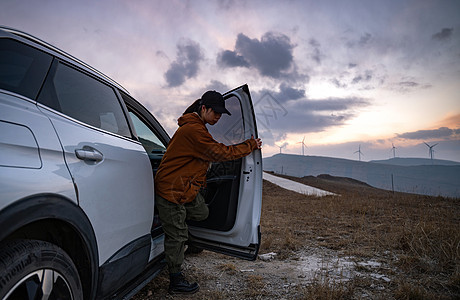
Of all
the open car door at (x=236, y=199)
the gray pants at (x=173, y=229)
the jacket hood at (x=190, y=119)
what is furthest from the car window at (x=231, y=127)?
the gray pants at (x=173, y=229)

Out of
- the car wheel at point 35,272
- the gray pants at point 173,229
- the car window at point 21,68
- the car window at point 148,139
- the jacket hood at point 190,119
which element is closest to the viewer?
the car wheel at point 35,272

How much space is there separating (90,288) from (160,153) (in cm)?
174

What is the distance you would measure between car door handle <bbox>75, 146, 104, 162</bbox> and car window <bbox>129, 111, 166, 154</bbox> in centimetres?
119

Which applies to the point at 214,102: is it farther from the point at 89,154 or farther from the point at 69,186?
the point at 69,186

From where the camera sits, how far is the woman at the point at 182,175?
2473 mm

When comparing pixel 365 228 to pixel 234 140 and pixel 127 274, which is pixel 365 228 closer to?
pixel 234 140

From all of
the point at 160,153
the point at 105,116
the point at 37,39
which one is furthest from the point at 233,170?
the point at 37,39

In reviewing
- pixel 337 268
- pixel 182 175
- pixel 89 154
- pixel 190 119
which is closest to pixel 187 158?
pixel 182 175

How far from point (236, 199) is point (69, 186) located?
1712 mm

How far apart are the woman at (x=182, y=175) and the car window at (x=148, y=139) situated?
509 mm

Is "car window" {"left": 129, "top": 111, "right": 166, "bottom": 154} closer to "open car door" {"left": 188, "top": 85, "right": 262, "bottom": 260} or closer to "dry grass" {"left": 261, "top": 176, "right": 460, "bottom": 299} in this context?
"open car door" {"left": 188, "top": 85, "right": 262, "bottom": 260}

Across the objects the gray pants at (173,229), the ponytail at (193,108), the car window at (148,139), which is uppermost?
the ponytail at (193,108)

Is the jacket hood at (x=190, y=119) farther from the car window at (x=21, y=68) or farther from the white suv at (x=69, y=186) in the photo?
the car window at (x=21, y=68)

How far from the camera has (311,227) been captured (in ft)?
18.5
